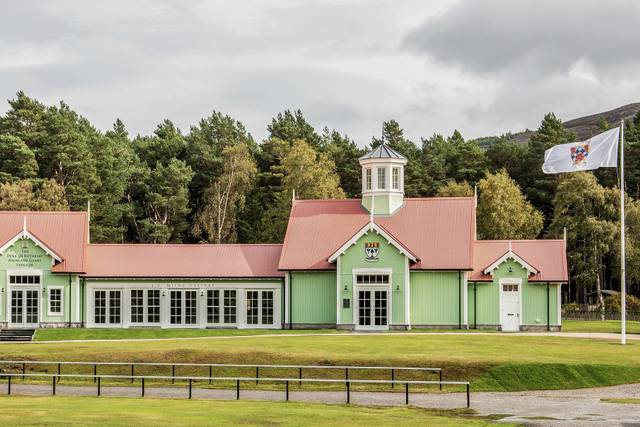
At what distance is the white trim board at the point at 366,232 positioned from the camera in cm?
6106

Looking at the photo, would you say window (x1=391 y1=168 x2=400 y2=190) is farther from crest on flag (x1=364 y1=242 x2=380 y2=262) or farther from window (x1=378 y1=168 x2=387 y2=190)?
crest on flag (x1=364 y1=242 x2=380 y2=262)

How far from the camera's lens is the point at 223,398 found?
36.5 metres

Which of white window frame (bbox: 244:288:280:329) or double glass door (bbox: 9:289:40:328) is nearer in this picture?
double glass door (bbox: 9:289:40:328)

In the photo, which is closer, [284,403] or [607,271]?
[284,403]

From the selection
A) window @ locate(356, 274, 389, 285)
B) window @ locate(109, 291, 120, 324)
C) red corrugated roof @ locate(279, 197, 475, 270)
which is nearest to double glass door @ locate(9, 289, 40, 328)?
window @ locate(109, 291, 120, 324)

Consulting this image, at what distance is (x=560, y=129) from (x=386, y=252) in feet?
182

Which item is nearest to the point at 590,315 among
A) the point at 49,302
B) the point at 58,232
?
the point at 58,232

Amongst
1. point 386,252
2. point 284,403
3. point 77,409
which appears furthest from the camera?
point 386,252

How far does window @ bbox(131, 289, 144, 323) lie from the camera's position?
6438 cm

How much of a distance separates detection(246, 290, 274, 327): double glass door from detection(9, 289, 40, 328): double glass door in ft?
39.9

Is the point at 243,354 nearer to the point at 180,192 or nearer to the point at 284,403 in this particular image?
the point at 284,403

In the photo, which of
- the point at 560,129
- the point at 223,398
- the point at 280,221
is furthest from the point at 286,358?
the point at 560,129

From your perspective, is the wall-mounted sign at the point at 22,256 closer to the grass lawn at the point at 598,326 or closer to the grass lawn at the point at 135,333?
the grass lawn at the point at 135,333

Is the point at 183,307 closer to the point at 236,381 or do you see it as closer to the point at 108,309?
the point at 108,309
